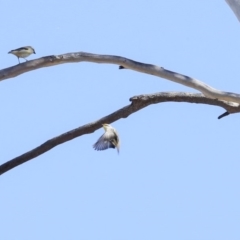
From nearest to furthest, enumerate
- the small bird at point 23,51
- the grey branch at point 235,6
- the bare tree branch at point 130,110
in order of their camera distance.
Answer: the grey branch at point 235,6 → the bare tree branch at point 130,110 → the small bird at point 23,51

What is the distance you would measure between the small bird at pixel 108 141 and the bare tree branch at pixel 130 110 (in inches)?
4.8

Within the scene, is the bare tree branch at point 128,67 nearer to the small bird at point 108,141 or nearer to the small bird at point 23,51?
the small bird at point 108,141

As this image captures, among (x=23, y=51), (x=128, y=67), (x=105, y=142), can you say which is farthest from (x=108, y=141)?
(x=23, y=51)

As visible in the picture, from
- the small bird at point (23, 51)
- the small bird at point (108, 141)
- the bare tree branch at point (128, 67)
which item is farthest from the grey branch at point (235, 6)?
the small bird at point (23, 51)

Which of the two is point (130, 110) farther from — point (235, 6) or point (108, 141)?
point (235, 6)

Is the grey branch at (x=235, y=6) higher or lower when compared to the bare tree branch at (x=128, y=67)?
lower

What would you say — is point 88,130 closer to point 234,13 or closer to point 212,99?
point 212,99

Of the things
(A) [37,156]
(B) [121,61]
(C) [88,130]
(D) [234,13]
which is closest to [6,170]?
(A) [37,156]

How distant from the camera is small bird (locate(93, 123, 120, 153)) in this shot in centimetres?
678

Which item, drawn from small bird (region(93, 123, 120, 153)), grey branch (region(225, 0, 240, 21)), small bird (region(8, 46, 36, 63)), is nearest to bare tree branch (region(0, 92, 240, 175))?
small bird (region(93, 123, 120, 153))

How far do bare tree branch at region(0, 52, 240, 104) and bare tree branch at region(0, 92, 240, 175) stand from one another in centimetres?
38

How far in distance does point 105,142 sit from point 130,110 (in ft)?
1.00

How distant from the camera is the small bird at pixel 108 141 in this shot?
267 inches

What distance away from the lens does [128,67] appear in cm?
623
